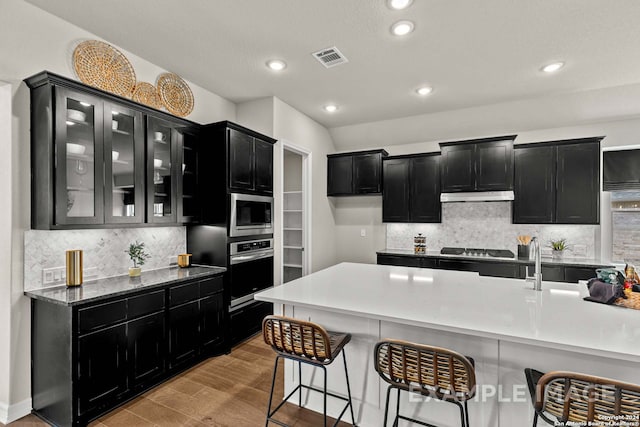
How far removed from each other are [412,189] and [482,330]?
12.4ft

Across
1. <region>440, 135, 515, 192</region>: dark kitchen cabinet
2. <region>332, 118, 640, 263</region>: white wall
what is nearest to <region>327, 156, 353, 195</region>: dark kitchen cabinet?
<region>332, 118, 640, 263</region>: white wall

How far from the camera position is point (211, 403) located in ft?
7.87

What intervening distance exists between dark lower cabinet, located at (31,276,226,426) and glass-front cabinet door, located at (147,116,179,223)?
2.45ft

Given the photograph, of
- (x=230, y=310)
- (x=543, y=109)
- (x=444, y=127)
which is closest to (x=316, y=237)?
(x=230, y=310)

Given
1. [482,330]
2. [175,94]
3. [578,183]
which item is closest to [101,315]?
[175,94]

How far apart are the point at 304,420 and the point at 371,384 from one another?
59 cm

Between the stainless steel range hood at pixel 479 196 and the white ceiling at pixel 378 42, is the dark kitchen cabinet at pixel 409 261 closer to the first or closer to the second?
the stainless steel range hood at pixel 479 196

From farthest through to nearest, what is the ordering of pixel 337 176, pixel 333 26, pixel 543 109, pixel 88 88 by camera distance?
pixel 337 176
pixel 543 109
pixel 333 26
pixel 88 88

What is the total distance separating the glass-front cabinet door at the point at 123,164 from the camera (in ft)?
8.29

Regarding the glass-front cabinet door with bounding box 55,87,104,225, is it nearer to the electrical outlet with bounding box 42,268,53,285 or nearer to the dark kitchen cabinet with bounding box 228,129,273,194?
the electrical outlet with bounding box 42,268,53,285

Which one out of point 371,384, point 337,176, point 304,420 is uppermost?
point 337,176

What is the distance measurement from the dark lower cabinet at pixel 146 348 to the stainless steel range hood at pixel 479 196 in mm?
4076

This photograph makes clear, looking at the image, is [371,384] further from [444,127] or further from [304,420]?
[444,127]

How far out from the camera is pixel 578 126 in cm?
438
